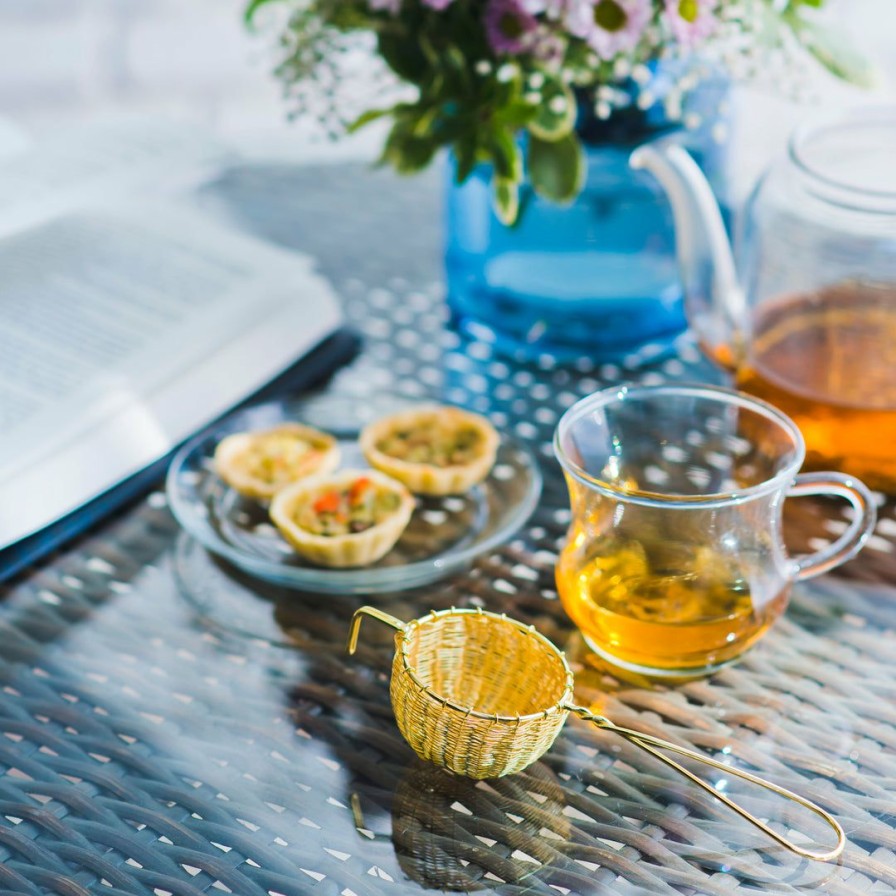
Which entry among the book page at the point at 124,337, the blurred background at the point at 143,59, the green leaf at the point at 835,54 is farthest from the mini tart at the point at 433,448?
the blurred background at the point at 143,59

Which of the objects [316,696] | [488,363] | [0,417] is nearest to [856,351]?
[488,363]

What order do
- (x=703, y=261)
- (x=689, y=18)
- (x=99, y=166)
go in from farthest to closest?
1. (x=99, y=166)
2. (x=703, y=261)
3. (x=689, y=18)

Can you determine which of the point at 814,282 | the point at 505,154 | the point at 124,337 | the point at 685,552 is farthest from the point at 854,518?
the point at 124,337

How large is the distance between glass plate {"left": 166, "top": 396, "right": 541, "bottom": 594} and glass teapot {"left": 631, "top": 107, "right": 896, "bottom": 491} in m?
0.17

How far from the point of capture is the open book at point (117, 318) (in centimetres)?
80

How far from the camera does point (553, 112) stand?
80 cm

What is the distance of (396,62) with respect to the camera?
818 mm

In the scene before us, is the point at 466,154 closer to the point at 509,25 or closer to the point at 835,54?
the point at 509,25

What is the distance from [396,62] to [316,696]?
0.42 m

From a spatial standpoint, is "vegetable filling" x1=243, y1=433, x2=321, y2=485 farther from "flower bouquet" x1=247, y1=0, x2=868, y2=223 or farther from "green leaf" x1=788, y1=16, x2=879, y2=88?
"green leaf" x1=788, y1=16, x2=879, y2=88

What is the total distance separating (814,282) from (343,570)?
1.22 feet

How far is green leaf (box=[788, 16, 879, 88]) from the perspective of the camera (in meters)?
0.82

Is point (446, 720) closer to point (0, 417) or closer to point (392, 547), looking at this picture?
point (392, 547)

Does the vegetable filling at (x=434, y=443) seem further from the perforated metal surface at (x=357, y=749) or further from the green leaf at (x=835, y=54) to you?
the green leaf at (x=835, y=54)
